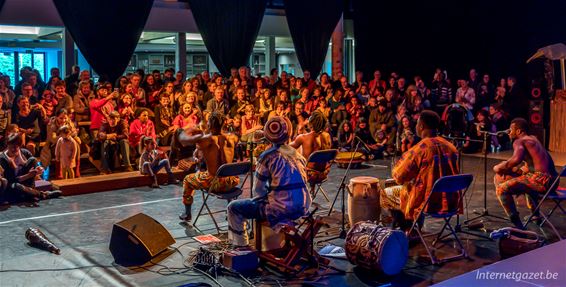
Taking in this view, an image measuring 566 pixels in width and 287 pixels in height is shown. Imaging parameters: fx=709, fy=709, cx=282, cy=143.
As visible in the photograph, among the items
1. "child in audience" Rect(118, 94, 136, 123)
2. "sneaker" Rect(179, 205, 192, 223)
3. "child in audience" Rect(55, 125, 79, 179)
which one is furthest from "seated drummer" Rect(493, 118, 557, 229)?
"child in audience" Rect(118, 94, 136, 123)

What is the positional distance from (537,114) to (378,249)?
8.77 meters

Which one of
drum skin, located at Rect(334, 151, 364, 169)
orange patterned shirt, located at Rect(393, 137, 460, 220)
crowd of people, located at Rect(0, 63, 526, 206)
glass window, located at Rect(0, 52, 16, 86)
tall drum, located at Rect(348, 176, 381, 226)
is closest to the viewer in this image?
orange patterned shirt, located at Rect(393, 137, 460, 220)

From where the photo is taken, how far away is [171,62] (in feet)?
56.8

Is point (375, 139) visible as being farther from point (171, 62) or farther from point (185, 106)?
point (171, 62)

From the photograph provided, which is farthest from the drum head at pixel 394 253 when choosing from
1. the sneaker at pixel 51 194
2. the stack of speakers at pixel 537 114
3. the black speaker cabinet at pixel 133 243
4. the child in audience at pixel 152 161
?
the stack of speakers at pixel 537 114

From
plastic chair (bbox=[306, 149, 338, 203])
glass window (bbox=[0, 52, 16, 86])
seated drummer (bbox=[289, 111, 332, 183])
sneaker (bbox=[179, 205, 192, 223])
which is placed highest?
glass window (bbox=[0, 52, 16, 86])

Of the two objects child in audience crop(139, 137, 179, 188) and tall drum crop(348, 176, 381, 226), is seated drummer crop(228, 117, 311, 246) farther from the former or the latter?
child in audience crop(139, 137, 179, 188)

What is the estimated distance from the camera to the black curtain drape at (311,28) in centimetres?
1530

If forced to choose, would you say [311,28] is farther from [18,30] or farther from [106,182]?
[106,182]

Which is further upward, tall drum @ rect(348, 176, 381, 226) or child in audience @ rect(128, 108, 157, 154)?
child in audience @ rect(128, 108, 157, 154)

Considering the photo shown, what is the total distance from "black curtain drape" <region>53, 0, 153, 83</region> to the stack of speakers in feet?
24.2

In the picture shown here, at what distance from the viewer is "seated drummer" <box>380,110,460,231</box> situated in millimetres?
6199

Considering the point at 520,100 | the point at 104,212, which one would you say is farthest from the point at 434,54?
the point at 104,212

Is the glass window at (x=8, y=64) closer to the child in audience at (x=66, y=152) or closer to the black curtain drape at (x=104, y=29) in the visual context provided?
the black curtain drape at (x=104, y=29)
